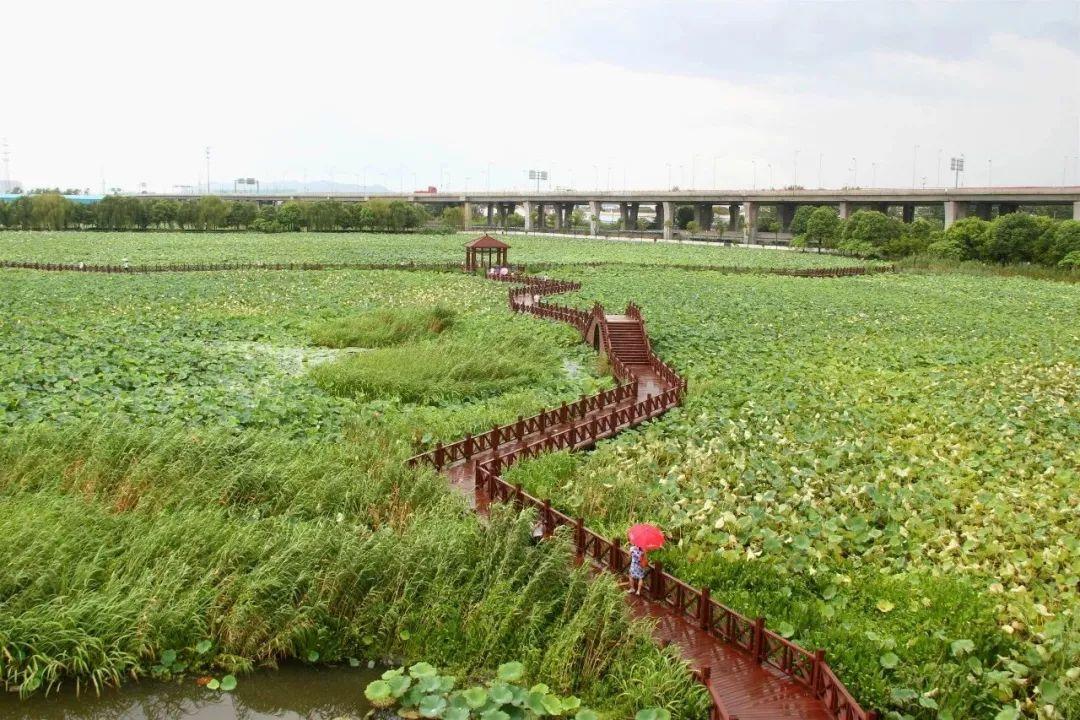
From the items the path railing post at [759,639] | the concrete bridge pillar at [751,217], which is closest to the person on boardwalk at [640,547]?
the path railing post at [759,639]

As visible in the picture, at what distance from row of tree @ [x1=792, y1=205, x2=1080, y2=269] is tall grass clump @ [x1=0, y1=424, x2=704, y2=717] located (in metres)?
55.0

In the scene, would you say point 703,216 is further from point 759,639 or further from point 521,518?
point 759,639

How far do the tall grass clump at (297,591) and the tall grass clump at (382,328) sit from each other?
44.3 feet

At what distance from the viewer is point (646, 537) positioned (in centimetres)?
1030

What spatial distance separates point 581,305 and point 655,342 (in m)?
9.46

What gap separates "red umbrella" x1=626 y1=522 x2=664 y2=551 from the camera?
10273mm

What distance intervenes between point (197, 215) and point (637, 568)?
93044mm

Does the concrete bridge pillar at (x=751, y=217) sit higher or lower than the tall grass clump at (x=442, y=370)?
higher

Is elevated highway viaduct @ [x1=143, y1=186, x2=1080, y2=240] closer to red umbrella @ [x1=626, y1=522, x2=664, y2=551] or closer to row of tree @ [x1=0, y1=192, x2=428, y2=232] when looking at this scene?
row of tree @ [x1=0, y1=192, x2=428, y2=232]

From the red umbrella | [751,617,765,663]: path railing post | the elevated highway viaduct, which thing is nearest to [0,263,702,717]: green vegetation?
the red umbrella

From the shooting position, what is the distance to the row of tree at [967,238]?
5719 centimetres

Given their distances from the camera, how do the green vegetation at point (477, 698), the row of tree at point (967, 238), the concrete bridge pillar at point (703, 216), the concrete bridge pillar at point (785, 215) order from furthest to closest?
the concrete bridge pillar at point (703, 216), the concrete bridge pillar at point (785, 215), the row of tree at point (967, 238), the green vegetation at point (477, 698)

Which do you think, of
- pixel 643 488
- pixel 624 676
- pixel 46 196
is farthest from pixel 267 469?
pixel 46 196

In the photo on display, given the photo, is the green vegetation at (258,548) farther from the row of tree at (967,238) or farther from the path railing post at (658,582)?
the row of tree at (967,238)
